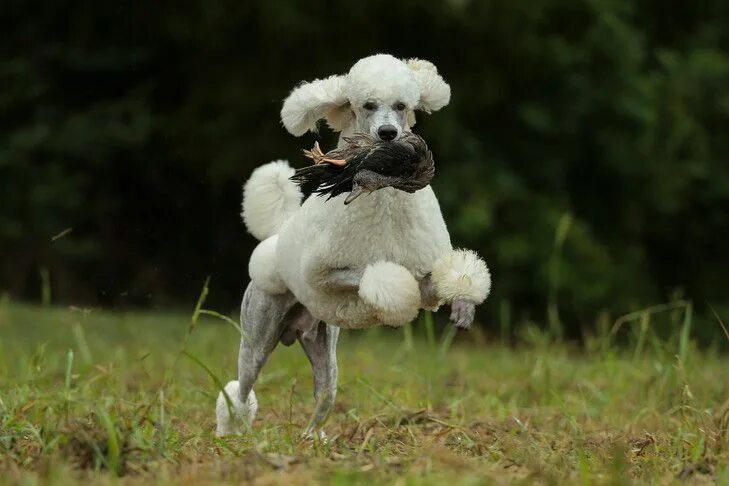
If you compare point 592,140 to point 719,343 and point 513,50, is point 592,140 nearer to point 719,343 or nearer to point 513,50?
point 513,50

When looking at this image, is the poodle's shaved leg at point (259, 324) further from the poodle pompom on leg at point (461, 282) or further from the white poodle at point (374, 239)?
the poodle pompom on leg at point (461, 282)

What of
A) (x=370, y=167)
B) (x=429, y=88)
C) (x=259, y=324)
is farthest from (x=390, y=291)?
(x=259, y=324)

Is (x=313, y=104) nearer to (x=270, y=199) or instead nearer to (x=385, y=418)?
(x=270, y=199)

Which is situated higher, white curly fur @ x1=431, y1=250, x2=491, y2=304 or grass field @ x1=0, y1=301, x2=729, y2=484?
white curly fur @ x1=431, y1=250, x2=491, y2=304

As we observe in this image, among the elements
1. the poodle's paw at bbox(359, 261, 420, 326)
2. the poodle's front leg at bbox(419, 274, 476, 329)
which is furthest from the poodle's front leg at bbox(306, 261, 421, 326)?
the poodle's front leg at bbox(419, 274, 476, 329)

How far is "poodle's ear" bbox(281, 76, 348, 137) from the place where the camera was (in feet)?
14.8

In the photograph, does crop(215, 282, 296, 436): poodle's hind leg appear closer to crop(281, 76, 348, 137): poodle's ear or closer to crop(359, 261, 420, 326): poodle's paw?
crop(281, 76, 348, 137): poodle's ear

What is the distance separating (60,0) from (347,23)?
3.57m

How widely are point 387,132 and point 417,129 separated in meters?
7.80

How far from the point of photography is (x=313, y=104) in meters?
4.50

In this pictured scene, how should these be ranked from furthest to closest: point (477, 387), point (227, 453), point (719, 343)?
point (719, 343)
point (477, 387)
point (227, 453)

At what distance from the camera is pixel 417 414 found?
4.98 m

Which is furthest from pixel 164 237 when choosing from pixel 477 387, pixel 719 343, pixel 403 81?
pixel 403 81

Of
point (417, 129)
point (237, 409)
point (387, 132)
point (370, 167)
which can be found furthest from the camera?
point (417, 129)
